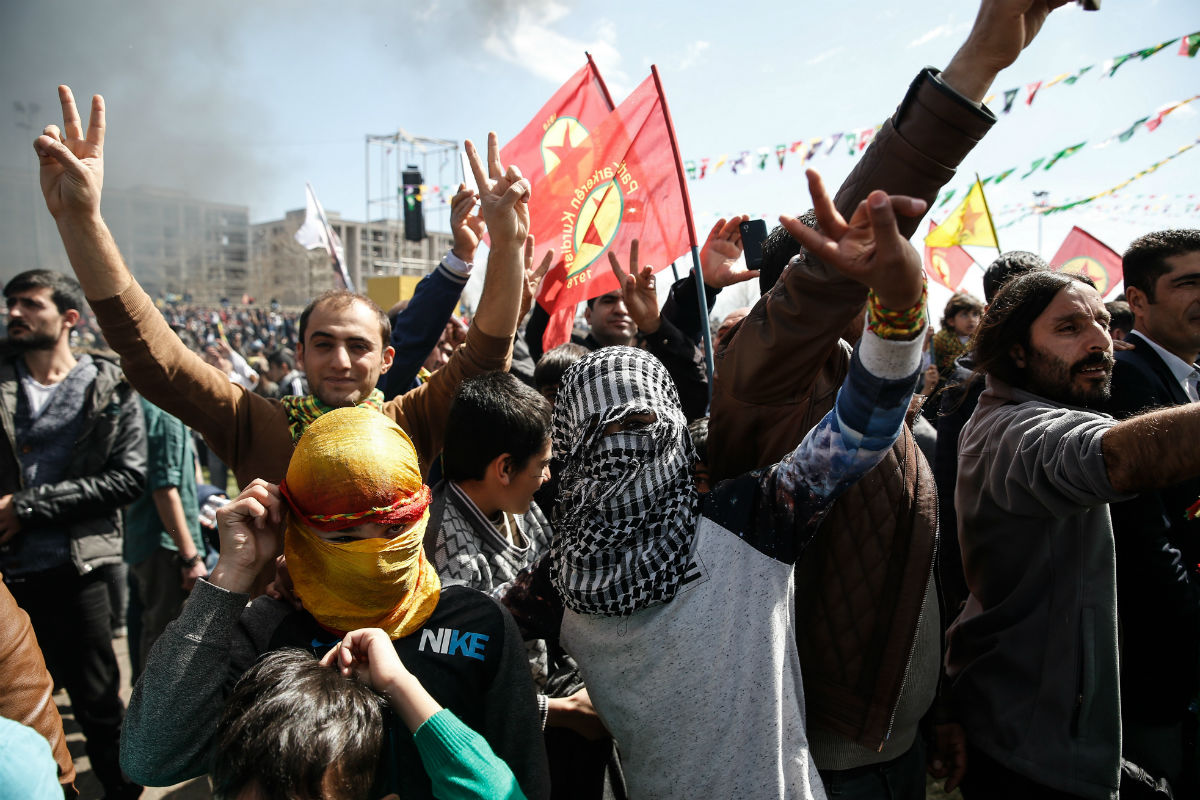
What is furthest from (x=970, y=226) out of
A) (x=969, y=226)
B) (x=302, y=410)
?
(x=302, y=410)

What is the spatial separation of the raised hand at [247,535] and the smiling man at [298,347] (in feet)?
2.15

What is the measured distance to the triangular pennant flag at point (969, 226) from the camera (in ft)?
22.5

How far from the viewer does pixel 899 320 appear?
1105 millimetres

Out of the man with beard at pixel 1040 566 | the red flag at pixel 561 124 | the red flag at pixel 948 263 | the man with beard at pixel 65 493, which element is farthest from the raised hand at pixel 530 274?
the red flag at pixel 948 263

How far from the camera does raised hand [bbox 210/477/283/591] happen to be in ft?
4.42

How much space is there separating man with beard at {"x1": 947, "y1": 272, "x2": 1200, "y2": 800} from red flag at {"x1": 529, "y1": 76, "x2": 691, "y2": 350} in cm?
163

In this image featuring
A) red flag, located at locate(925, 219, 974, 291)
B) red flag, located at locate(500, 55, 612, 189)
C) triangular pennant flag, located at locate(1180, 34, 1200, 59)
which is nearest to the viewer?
red flag, located at locate(500, 55, 612, 189)

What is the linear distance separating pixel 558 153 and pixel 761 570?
299 centimetres

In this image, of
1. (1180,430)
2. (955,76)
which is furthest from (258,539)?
(1180,430)

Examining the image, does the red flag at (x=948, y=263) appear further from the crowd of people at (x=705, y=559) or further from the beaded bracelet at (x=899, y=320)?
the beaded bracelet at (x=899, y=320)

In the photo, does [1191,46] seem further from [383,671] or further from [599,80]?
[383,671]

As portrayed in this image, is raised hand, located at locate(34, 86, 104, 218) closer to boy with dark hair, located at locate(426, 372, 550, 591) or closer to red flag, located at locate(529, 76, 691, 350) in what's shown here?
boy with dark hair, located at locate(426, 372, 550, 591)

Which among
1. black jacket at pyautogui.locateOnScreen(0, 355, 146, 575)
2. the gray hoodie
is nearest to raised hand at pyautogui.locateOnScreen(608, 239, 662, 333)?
the gray hoodie

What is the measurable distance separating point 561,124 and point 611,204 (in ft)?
2.35
